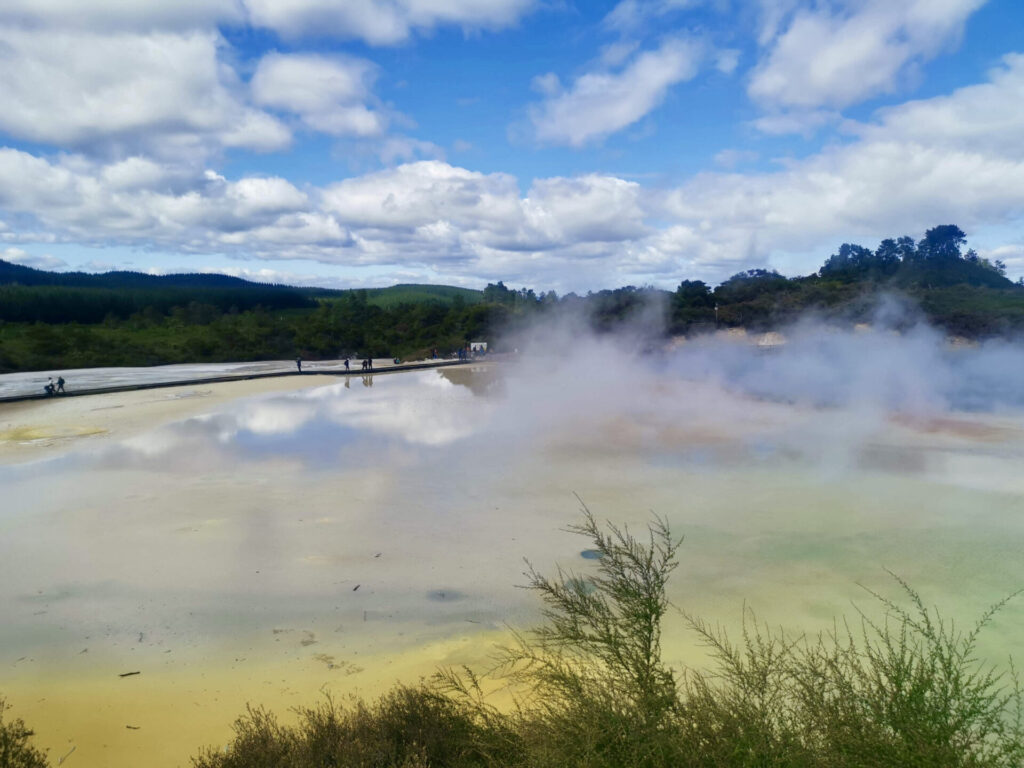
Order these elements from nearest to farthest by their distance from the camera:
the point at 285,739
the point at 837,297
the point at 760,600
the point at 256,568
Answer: the point at 285,739 → the point at 760,600 → the point at 256,568 → the point at 837,297

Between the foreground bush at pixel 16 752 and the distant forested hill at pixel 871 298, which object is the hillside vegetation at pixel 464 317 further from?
the foreground bush at pixel 16 752

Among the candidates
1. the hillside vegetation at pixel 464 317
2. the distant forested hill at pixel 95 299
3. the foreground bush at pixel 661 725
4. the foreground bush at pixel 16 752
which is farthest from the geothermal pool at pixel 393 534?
the distant forested hill at pixel 95 299

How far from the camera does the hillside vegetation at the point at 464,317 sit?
3753cm

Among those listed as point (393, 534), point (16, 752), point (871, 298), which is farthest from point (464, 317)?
point (16, 752)

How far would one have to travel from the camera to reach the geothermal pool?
571cm

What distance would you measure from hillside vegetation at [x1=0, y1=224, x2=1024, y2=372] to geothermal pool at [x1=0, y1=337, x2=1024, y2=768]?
71.6 ft

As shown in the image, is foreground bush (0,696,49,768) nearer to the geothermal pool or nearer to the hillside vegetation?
the geothermal pool

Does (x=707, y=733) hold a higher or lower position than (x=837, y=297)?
lower

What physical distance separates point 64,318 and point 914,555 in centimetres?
5904

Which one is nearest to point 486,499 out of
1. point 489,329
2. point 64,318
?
point 489,329

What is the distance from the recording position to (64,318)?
52.0 meters

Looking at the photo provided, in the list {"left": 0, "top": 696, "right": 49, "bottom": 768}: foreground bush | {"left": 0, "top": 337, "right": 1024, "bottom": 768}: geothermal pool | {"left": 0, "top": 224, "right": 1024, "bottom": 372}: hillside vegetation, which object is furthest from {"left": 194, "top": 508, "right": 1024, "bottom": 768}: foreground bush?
{"left": 0, "top": 224, "right": 1024, "bottom": 372}: hillside vegetation

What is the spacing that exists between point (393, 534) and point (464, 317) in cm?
4148

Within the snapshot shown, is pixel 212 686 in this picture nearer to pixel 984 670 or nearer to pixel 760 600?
pixel 760 600
